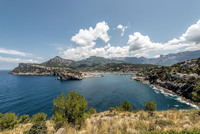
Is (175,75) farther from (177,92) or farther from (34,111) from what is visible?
(34,111)

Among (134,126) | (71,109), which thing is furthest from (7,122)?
(134,126)

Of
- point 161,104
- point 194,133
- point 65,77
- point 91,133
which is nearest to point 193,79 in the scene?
point 161,104

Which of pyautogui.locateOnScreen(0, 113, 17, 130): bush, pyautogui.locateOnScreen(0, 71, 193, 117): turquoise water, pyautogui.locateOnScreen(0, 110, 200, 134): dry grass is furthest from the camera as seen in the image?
pyautogui.locateOnScreen(0, 71, 193, 117): turquoise water

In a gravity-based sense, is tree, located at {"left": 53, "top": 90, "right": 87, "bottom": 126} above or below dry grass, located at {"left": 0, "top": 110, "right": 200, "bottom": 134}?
above

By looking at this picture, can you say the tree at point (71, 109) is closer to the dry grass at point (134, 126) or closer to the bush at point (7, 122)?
the dry grass at point (134, 126)

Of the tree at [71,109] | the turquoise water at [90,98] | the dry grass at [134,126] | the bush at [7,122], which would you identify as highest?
the tree at [71,109]

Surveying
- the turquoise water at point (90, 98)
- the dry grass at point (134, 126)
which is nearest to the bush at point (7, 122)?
the dry grass at point (134, 126)

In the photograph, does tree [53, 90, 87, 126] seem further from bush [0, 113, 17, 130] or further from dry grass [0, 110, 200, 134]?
bush [0, 113, 17, 130]

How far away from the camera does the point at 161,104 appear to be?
39719 millimetres

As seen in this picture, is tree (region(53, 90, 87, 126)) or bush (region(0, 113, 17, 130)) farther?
bush (region(0, 113, 17, 130))

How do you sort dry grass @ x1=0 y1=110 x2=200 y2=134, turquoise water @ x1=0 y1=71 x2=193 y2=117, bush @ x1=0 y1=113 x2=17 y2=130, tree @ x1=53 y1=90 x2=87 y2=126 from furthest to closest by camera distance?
1. turquoise water @ x1=0 y1=71 x2=193 y2=117
2. bush @ x1=0 y1=113 x2=17 y2=130
3. tree @ x1=53 y1=90 x2=87 y2=126
4. dry grass @ x1=0 y1=110 x2=200 y2=134

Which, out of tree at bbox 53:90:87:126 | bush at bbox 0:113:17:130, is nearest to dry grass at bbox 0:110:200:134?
tree at bbox 53:90:87:126

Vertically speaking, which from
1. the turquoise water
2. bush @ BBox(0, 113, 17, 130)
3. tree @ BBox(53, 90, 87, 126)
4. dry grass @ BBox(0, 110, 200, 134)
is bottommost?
the turquoise water

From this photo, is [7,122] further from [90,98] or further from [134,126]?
[90,98]
